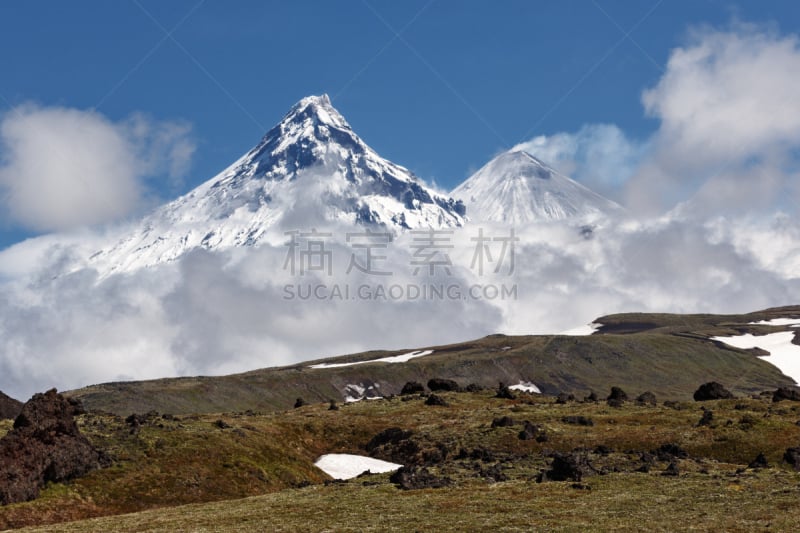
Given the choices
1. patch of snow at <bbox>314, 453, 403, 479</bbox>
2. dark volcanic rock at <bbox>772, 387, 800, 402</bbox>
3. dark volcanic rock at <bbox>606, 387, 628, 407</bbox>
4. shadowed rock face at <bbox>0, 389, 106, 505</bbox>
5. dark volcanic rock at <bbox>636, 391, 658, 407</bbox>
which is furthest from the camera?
dark volcanic rock at <bbox>636, 391, 658, 407</bbox>

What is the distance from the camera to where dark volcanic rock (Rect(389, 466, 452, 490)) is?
62.7 meters

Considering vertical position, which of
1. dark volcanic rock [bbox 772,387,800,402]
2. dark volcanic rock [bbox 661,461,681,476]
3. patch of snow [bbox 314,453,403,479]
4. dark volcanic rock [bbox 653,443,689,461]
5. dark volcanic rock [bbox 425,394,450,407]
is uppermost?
dark volcanic rock [bbox 425,394,450,407]

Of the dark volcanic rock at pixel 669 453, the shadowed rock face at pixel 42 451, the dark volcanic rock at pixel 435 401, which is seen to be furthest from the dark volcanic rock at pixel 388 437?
the shadowed rock face at pixel 42 451

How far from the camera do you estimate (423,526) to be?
4756cm

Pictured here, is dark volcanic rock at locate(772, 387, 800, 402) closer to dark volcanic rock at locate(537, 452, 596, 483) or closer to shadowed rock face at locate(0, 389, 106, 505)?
dark volcanic rock at locate(537, 452, 596, 483)

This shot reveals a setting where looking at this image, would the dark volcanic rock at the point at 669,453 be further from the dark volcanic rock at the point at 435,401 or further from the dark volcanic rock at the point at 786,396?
the dark volcanic rock at the point at 435,401

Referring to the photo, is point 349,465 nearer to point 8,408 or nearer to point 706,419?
point 706,419

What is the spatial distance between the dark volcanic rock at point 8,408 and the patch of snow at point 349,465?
36.4 meters

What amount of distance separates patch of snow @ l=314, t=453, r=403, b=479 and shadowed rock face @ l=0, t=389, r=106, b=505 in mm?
27893

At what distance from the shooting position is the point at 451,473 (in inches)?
2694

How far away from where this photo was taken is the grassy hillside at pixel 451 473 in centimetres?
5022

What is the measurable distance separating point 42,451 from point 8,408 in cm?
3783

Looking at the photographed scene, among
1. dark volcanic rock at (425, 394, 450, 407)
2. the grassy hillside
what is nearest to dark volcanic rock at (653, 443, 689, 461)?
the grassy hillside

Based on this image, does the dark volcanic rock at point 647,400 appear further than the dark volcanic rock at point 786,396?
Yes
